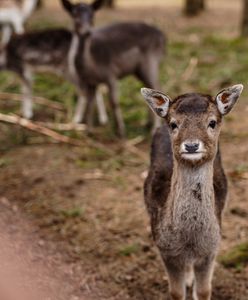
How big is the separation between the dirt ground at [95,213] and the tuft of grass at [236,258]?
0.04 m

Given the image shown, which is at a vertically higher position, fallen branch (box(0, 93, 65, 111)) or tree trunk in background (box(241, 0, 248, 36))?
tree trunk in background (box(241, 0, 248, 36))

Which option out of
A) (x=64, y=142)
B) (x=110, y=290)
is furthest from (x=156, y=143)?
(x=64, y=142)

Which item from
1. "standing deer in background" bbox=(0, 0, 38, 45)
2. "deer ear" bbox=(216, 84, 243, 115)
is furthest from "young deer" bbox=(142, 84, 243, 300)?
"standing deer in background" bbox=(0, 0, 38, 45)

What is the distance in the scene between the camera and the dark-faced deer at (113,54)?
8.12 m

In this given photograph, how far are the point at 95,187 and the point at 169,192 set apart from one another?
→ 8.22 feet

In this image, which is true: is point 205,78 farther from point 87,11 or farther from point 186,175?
point 186,175

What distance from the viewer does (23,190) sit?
22.9 ft

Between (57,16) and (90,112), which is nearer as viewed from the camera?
(90,112)

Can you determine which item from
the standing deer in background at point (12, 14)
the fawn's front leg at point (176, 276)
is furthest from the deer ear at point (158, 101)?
the standing deer in background at point (12, 14)

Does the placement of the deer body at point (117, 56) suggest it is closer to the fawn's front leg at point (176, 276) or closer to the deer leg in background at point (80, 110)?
the deer leg in background at point (80, 110)

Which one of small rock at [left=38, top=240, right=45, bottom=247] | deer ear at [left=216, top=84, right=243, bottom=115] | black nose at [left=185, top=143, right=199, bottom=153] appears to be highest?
deer ear at [left=216, top=84, right=243, bottom=115]

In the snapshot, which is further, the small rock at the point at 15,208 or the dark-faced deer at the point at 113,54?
the dark-faced deer at the point at 113,54

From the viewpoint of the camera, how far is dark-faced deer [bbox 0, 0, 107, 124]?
862 cm

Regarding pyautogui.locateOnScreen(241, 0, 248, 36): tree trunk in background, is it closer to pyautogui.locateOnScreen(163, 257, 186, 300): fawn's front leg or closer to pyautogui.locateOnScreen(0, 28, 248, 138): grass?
pyautogui.locateOnScreen(0, 28, 248, 138): grass
